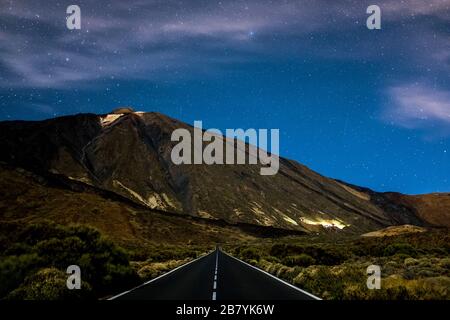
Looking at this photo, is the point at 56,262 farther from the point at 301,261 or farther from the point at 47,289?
the point at 301,261

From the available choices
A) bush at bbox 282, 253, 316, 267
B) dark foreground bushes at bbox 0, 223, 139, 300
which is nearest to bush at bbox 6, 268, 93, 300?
dark foreground bushes at bbox 0, 223, 139, 300

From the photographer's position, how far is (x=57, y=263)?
15.3m

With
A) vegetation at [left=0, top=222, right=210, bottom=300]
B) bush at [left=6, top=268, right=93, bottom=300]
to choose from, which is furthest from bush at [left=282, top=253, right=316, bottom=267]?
bush at [left=6, top=268, right=93, bottom=300]

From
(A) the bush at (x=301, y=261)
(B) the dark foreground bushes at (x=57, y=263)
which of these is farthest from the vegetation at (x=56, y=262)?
(A) the bush at (x=301, y=261)

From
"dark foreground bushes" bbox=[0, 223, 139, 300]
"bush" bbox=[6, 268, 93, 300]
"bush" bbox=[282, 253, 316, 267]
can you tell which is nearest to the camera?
"bush" bbox=[6, 268, 93, 300]

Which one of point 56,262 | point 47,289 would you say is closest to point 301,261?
point 56,262

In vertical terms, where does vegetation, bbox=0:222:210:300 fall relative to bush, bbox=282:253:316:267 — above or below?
above

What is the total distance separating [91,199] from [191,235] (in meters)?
28.2

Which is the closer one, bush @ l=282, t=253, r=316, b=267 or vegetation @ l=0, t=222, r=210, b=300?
vegetation @ l=0, t=222, r=210, b=300

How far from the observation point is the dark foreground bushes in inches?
495

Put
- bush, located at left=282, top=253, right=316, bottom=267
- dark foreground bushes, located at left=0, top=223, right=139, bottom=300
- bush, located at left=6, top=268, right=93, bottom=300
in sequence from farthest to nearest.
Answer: bush, located at left=282, top=253, right=316, bottom=267 < dark foreground bushes, located at left=0, top=223, right=139, bottom=300 < bush, located at left=6, top=268, right=93, bottom=300

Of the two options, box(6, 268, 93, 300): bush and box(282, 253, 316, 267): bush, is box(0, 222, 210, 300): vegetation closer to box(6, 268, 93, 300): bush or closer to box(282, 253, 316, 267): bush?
box(6, 268, 93, 300): bush
